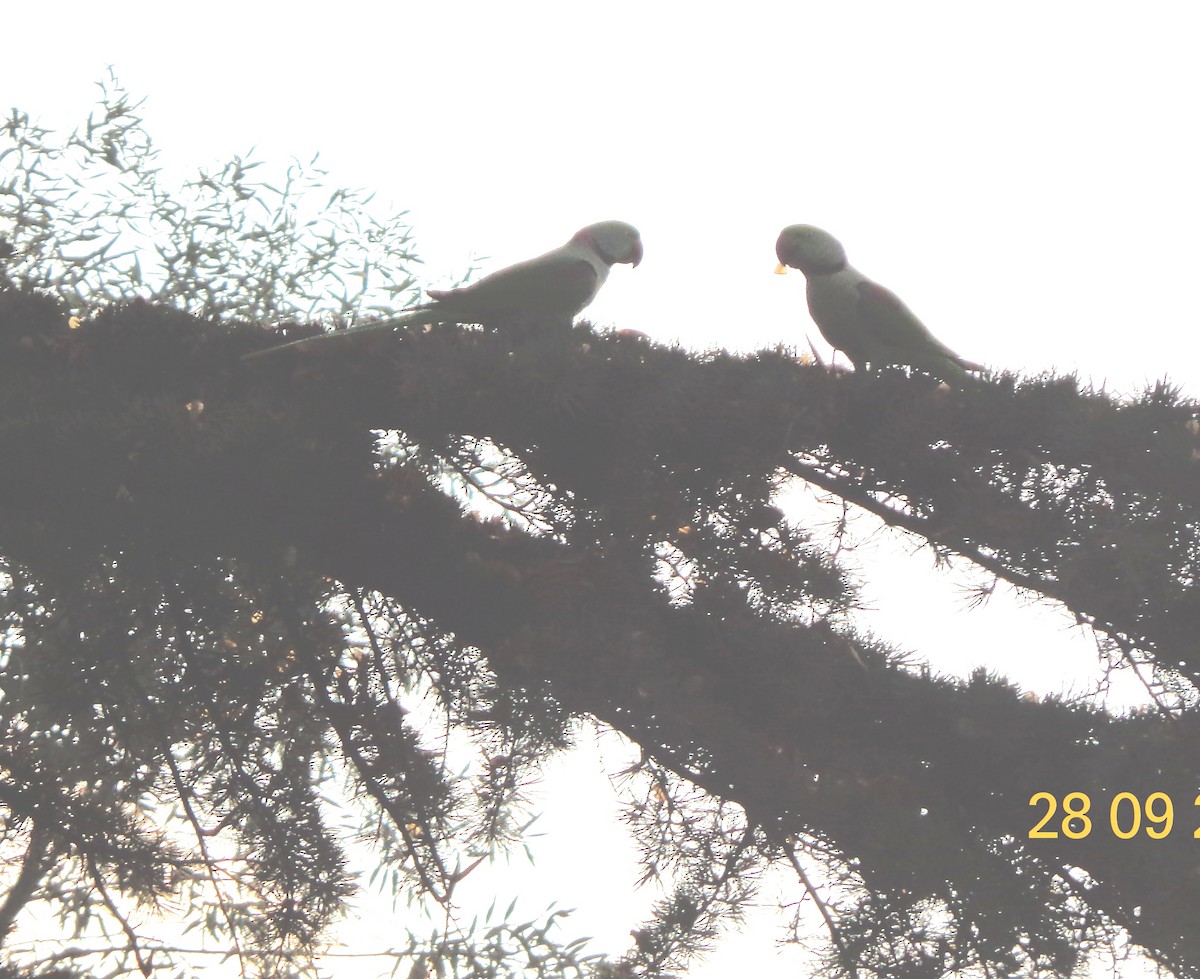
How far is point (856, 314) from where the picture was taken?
470 centimetres

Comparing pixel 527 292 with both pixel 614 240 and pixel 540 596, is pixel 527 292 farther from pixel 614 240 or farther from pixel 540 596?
→ pixel 540 596

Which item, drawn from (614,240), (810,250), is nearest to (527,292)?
(614,240)

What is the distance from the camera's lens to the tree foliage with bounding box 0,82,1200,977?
2.77 m

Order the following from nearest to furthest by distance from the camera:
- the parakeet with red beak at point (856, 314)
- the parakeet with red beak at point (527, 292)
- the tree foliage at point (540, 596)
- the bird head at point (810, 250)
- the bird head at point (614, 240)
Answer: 1. the tree foliage at point (540, 596)
2. the parakeet with red beak at point (527, 292)
3. the parakeet with red beak at point (856, 314)
4. the bird head at point (810, 250)
5. the bird head at point (614, 240)

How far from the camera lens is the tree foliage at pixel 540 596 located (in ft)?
9.09

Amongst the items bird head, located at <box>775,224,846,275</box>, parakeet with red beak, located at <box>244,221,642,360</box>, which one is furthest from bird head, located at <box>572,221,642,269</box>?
bird head, located at <box>775,224,846,275</box>

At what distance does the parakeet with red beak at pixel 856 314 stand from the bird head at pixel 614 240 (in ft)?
2.54

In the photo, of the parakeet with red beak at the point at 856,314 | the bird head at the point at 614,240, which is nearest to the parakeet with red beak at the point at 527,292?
the bird head at the point at 614,240

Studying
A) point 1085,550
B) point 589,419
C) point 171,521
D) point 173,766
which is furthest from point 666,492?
point 173,766

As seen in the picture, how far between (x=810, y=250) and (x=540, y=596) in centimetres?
277

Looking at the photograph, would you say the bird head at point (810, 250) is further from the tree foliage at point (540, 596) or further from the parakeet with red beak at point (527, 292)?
the tree foliage at point (540, 596)

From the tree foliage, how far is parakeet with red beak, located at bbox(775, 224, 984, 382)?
1209mm

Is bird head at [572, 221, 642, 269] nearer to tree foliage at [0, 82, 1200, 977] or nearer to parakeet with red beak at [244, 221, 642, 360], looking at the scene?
parakeet with red beak at [244, 221, 642, 360]

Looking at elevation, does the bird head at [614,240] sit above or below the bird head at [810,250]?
above
